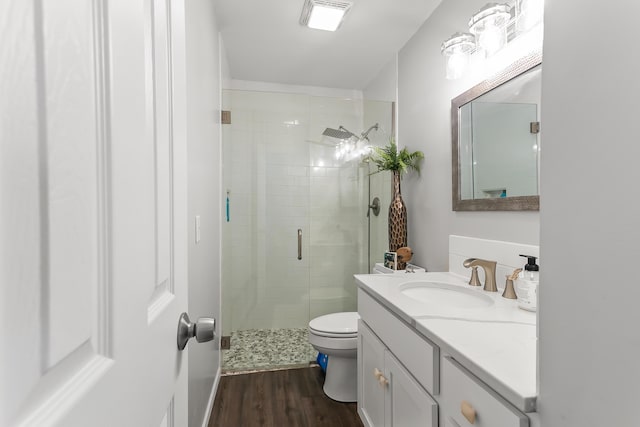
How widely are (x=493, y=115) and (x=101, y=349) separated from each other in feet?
5.44

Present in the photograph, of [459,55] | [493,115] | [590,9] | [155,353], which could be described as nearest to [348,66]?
[459,55]

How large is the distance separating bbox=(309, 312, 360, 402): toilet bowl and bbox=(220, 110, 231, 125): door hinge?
64.7 inches

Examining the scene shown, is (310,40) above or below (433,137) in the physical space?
above

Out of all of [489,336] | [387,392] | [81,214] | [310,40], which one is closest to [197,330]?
[81,214]

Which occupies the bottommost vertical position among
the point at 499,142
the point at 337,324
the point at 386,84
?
the point at 337,324

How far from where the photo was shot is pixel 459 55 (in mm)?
1586

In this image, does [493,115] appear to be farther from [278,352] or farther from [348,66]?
[278,352]

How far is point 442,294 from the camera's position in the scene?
148 cm

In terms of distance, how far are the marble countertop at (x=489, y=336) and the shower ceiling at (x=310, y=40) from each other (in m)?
1.70

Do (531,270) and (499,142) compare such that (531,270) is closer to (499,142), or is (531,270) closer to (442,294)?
(442,294)

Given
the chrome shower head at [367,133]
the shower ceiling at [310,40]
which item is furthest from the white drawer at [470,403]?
the chrome shower head at [367,133]

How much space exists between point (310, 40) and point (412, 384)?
222cm

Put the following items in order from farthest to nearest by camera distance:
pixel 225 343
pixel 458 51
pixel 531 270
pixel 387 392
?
pixel 225 343 → pixel 458 51 → pixel 387 392 → pixel 531 270

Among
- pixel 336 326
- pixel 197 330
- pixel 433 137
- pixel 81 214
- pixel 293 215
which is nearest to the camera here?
pixel 81 214
